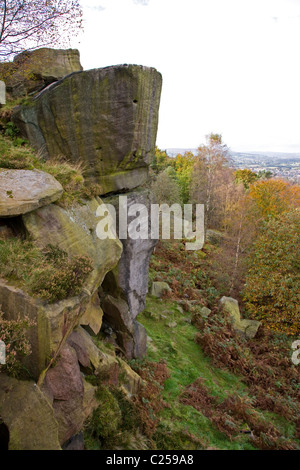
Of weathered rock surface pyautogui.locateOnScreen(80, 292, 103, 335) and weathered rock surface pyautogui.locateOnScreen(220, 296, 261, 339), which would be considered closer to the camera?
weathered rock surface pyautogui.locateOnScreen(80, 292, 103, 335)

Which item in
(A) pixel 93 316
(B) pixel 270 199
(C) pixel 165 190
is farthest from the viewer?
(C) pixel 165 190

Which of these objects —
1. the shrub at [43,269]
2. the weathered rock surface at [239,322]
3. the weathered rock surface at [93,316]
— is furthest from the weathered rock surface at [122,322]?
the weathered rock surface at [239,322]

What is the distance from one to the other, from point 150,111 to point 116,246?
4.30 m

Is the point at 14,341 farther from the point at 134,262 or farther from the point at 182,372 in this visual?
the point at 182,372

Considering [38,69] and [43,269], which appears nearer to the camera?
[43,269]

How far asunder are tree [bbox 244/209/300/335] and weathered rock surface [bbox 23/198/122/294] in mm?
10041

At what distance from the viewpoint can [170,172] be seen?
36.0 metres

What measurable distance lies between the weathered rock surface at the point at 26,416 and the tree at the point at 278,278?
12251mm

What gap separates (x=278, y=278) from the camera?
13891mm

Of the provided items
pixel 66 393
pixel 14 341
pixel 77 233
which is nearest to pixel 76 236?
pixel 77 233

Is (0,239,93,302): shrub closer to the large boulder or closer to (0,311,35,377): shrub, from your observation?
(0,311,35,377): shrub

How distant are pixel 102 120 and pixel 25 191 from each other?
3439 millimetres

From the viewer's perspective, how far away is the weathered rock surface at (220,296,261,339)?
13461 mm

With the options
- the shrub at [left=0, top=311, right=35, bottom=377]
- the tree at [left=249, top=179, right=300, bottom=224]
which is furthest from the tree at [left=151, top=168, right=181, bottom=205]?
the shrub at [left=0, top=311, right=35, bottom=377]
